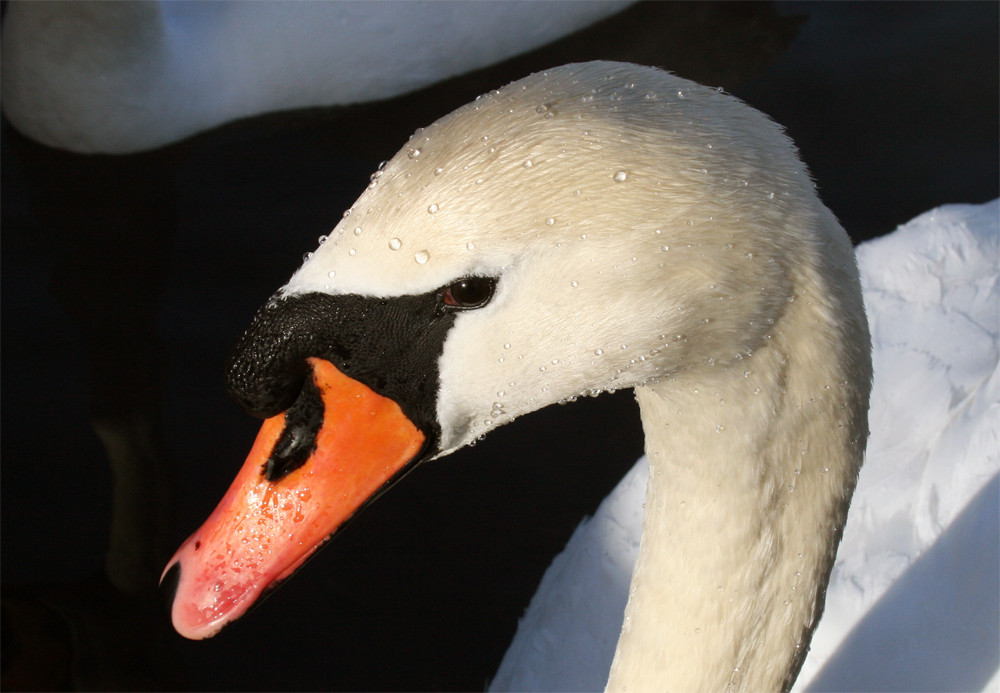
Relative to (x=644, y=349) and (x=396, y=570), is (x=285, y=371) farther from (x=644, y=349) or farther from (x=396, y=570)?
(x=396, y=570)

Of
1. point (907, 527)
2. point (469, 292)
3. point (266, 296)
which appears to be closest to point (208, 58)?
point (266, 296)

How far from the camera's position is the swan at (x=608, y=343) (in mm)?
1551

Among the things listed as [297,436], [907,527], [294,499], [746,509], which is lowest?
[907,527]

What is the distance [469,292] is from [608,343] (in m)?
0.23

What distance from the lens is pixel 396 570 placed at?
3945mm

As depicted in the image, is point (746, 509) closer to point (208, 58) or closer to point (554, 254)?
point (554, 254)

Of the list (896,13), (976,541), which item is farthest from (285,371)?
(896,13)

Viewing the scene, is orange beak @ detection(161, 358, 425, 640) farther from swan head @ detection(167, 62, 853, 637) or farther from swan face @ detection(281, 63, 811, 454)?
swan face @ detection(281, 63, 811, 454)

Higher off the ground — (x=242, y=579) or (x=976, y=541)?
(x=242, y=579)

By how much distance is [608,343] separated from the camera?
5.58 ft

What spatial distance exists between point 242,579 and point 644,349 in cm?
84

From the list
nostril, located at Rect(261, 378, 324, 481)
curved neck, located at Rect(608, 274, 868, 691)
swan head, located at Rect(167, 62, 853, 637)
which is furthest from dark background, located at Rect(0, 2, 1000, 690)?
swan head, located at Rect(167, 62, 853, 637)

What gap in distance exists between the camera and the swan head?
1542 millimetres

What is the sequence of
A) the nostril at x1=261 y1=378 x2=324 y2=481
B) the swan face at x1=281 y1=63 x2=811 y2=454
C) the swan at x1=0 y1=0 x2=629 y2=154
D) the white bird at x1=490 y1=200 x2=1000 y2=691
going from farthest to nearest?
the swan at x1=0 y1=0 x2=629 y2=154 < the white bird at x1=490 y1=200 x2=1000 y2=691 < the nostril at x1=261 y1=378 x2=324 y2=481 < the swan face at x1=281 y1=63 x2=811 y2=454
